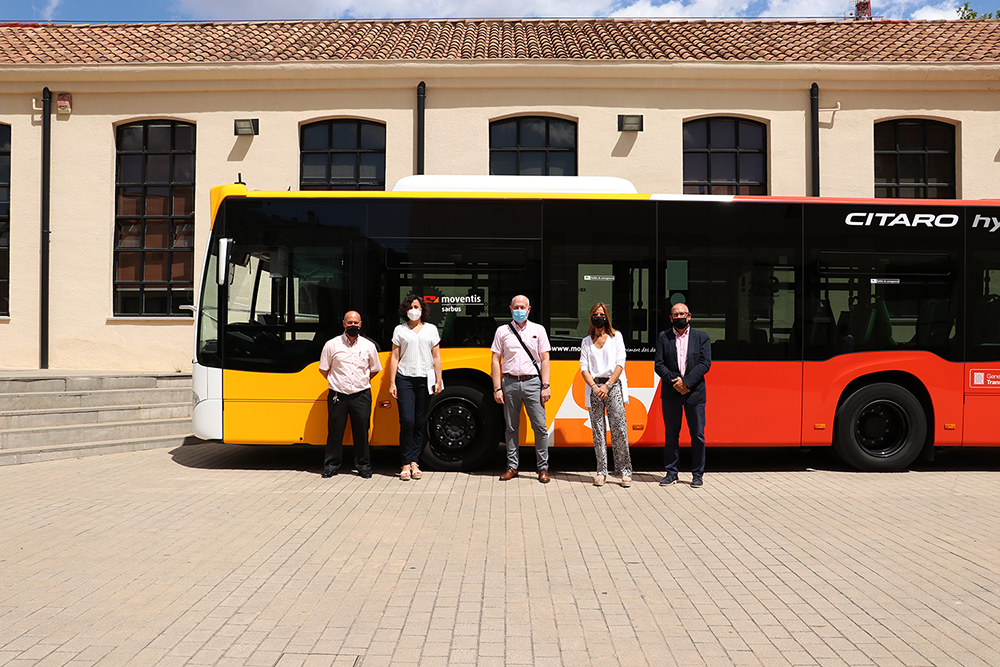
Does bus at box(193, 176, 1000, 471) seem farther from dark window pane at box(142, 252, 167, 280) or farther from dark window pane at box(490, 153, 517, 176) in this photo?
dark window pane at box(142, 252, 167, 280)

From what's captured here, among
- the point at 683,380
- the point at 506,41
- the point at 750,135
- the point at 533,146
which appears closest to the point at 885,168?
the point at 750,135

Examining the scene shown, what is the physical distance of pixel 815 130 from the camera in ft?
48.9

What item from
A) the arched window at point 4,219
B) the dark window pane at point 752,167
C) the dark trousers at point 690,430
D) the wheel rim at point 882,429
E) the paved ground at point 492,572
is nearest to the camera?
the paved ground at point 492,572

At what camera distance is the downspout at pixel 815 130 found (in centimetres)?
1490

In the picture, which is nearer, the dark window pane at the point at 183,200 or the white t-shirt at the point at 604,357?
the white t-shirt at the point at 604,357

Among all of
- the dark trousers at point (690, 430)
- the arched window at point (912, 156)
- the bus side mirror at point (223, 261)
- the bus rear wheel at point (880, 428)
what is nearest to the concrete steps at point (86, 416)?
the bus side mirror at point (223, 261)

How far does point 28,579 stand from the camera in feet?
14.5

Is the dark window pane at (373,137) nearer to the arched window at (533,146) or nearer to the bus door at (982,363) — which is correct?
the arched window at (533,146)

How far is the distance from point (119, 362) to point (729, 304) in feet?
40.5

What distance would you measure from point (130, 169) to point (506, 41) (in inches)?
340

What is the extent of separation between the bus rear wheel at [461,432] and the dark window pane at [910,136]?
11928mm

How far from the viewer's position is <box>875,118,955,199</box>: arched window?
15297mm

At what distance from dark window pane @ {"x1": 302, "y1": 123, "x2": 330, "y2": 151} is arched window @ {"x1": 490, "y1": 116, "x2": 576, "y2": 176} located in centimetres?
344

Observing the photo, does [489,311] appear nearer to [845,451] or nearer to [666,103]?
[845,451]
